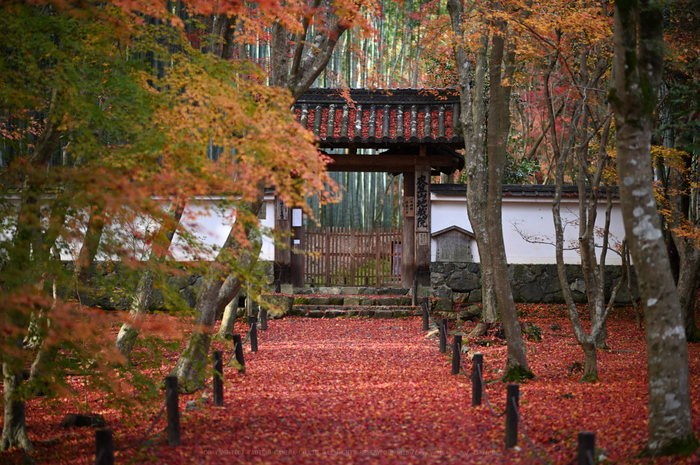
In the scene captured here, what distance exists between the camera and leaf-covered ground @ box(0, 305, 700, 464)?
4.57 m

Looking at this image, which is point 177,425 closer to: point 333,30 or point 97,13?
point 97,13

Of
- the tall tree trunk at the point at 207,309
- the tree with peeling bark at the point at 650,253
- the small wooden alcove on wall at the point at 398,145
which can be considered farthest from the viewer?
the small wooden alcove on wall at the point at 398,145

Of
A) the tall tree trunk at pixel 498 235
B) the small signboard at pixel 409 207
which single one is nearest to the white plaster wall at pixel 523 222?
the small signboard at pixel 409 207

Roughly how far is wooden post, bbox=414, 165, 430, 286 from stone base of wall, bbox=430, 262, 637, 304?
0.22m

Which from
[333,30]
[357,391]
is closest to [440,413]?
[357,391]

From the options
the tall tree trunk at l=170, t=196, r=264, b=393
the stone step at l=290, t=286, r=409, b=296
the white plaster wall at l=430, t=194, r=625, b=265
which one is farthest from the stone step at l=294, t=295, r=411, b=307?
the tall tree trunk at l=170, t=196, r=264, b=393

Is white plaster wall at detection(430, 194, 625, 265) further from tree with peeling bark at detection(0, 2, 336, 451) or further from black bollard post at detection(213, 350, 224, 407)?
tree with peeling bark at detection(0, 2, 336, 451)

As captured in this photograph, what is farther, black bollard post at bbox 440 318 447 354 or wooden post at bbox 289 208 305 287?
wooden post at bbox 289 208 305 287

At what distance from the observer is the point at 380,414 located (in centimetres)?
589

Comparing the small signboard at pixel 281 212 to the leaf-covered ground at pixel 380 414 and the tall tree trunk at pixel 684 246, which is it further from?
the tall tree trunk at pixel 684 246

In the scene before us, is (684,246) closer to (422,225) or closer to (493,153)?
(493,153)

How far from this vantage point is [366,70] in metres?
20.2

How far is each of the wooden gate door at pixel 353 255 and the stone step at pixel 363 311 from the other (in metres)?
1.00

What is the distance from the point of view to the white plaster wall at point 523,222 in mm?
12648
